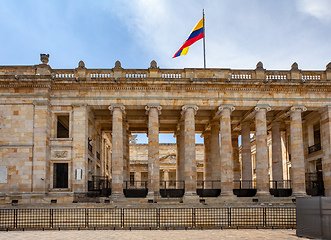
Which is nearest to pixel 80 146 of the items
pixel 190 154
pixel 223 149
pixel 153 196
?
pixel 153 196

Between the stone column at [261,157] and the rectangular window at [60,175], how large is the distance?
15.3m

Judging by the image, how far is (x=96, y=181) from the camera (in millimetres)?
34656

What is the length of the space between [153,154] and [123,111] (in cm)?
428

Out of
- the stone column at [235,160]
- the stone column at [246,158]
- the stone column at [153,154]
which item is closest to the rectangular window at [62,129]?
the stone column at [153,154]

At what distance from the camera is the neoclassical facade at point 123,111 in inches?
1178

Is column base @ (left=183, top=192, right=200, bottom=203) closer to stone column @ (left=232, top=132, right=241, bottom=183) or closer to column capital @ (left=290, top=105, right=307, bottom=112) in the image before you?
column capital @ (left=290, top=105, right=307, bottom=112)

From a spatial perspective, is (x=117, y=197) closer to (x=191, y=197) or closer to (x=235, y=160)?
(x=191, y=197)

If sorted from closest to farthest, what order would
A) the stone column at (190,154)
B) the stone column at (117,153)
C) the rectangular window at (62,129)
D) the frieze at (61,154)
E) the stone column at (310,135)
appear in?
the stone column at (117,153) → the stone column at (190,154) → the frieze at (61,154) → the stone column at (310,135) → the rectangular window at (62,129)

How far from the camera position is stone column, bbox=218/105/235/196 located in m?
30.5

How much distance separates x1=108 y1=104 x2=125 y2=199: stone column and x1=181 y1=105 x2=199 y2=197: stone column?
16.7ft

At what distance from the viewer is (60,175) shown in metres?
31.1

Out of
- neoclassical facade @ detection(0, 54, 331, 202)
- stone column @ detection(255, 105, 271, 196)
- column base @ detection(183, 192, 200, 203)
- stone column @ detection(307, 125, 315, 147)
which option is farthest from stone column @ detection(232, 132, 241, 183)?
column base @ detection(183, 192, 200, 203)

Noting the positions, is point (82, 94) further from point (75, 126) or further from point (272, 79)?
point (272, 79)

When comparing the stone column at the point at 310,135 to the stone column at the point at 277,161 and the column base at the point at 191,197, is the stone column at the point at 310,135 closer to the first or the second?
the stone column at the point at 277,161
